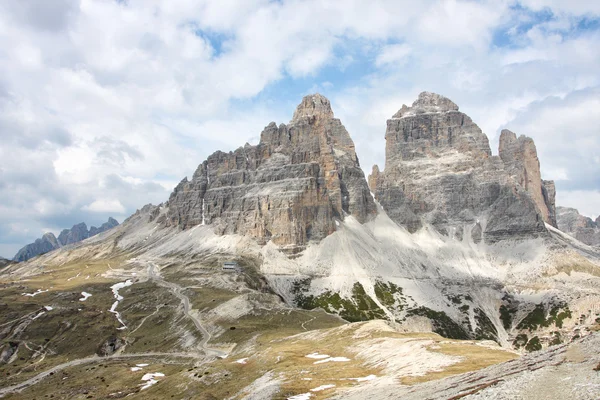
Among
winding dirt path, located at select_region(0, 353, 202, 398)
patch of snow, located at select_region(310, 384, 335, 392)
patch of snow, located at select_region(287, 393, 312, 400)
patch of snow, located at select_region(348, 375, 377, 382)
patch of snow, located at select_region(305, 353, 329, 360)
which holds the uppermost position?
patch of snow, located at select_region(348, 375, 377, 382)

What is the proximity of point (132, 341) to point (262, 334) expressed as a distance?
2119 inches

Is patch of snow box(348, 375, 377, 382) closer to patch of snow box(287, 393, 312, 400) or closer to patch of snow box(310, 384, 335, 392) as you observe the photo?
patch of snow box(310, 384, 335, 392)

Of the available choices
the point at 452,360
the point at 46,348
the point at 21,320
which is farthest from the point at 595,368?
the point at 21,320

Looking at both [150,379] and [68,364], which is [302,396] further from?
[68,364]

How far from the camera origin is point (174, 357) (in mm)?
146875

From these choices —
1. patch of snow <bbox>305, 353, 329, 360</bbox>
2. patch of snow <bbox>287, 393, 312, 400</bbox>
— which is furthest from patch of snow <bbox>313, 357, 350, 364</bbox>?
patch of snow <bbox>287, 393, 312, 400</bbox>

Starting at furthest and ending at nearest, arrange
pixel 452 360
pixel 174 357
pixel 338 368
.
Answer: pixel 174 357 < pixel 338 368 < pixel 452 360

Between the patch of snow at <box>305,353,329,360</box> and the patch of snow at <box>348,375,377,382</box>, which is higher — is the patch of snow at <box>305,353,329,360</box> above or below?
below

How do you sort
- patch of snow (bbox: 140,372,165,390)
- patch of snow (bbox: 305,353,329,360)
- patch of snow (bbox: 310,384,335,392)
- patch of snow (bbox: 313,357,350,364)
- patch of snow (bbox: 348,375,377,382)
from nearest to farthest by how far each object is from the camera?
patch of snow (bbox: 310,384,335,392) → patch of snow (bbox: 348,375,377,382) → patch of snow (bbox: 313,357,350,364) → patch of snow (bbox: 305,353,329,360) → patch of snow (bbox: 140,372,165,390)

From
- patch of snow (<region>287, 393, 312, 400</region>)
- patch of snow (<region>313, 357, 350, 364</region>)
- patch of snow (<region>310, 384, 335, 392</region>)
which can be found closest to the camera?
patch of snow (<region>287, 393, 312, 400</region>)

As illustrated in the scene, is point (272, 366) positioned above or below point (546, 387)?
below

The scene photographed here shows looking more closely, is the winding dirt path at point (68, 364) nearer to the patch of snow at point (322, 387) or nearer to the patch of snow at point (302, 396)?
the patch of snow at point (322, 387)

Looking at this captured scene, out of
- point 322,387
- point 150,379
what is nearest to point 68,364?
point 150,379

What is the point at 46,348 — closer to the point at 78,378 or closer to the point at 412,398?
the point at 78,378
